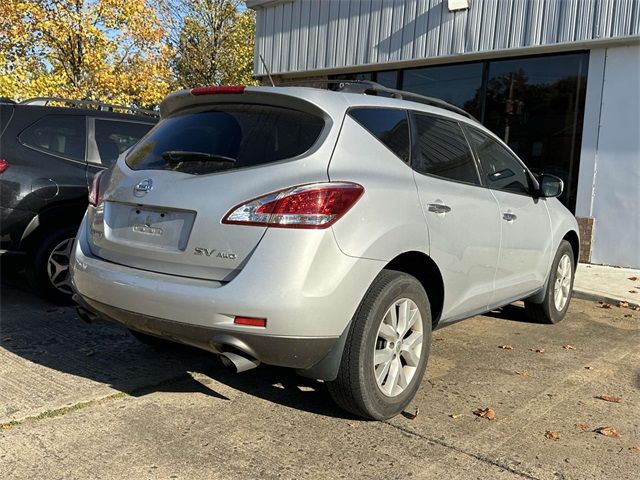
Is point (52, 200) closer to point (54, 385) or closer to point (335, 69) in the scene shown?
point (54, 385)

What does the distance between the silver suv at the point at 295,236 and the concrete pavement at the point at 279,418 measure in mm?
316

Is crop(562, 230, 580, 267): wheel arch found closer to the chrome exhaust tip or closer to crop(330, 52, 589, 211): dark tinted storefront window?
crop(330, 52, 589, 211): dark tinted storefront window

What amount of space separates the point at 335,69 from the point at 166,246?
29.9ft

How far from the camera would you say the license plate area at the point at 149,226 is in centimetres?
299

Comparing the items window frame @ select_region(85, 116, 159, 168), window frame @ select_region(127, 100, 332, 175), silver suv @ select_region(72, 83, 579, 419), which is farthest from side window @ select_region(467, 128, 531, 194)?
window frame @ select_region(85, 116, 159, 168)

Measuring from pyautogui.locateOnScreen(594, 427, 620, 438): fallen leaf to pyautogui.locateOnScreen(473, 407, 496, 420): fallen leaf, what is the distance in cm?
55

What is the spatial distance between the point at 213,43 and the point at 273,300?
60.8ft

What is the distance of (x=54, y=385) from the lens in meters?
3.61

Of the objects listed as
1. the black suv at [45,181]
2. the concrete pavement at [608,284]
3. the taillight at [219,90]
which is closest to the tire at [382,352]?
the taillight at [219,90]

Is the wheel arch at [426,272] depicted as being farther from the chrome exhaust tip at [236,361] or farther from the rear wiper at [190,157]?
the rear wiper at [190,157]

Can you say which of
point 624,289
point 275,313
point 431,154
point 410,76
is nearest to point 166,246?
point 275,313

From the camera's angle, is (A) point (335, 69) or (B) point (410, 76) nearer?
(B) point (410, 76)

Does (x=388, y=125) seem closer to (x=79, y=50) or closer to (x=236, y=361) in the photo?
(x=236, y=361)

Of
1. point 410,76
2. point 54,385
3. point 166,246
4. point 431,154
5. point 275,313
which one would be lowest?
point 54,385
